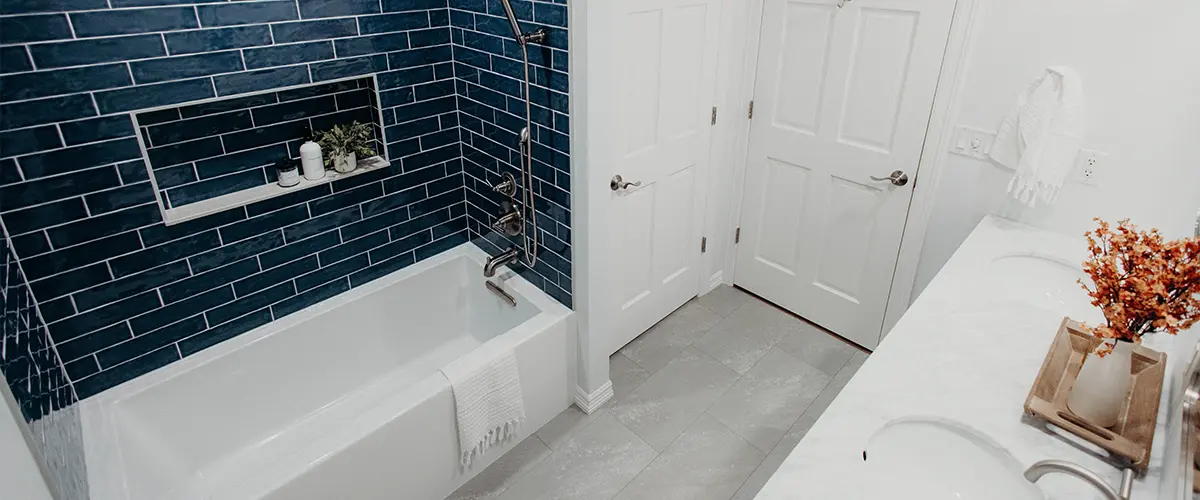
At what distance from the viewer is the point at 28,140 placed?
64.3 inches

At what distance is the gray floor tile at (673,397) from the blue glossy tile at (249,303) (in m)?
1.35

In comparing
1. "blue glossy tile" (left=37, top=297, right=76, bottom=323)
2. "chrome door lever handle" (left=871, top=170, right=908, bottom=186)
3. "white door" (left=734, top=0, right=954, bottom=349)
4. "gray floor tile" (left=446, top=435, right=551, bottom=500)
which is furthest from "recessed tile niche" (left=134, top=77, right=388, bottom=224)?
"chrome door lever handle" (left=871, top=170, right=908, bottom=186)

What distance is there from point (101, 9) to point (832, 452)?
2143 millimetres

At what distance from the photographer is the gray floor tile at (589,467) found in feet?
7.02

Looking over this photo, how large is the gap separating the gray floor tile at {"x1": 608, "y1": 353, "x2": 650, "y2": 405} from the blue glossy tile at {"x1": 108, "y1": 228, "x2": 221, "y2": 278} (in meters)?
1.59

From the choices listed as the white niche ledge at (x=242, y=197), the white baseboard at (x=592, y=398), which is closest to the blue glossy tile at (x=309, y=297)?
the white niche ledge at (x=242, y=197)

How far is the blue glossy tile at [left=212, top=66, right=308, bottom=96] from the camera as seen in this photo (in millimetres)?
1920

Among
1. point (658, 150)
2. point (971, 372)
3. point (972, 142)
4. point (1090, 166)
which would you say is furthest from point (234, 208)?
point (1090, 166)

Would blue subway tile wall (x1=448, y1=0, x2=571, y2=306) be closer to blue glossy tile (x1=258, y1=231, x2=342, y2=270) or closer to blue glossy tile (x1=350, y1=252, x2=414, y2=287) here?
blue glossy tile (x1=350, y1=252, x2=414, y2=287)

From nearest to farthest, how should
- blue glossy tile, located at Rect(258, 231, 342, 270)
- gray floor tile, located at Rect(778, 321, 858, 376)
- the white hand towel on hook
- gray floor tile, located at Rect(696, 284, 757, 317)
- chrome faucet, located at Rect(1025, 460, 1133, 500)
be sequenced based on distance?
1. chrome faucet, located at Rect(1025, 460, 1133, 500)
2. the white hand towel on hook
3. blue glossy tile, located at Rect(258, 231, 342, 270)
4. gray floor tile, located at Rect(778, 321, 858, 376)
5. gray floor tile, located at Rect(696, 284, 757, 317)

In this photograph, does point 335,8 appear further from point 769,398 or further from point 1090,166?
point 1090,166

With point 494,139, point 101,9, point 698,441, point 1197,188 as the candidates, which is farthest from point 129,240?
point 1197,188

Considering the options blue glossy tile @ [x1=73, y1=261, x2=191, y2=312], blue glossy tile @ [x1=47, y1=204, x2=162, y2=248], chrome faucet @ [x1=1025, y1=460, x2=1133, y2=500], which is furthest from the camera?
blue glossy tile @ [x1=73, y1=261, x2=191, y2=312]

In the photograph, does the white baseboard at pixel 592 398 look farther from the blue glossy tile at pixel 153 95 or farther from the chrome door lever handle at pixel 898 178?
the blue glossy tile at pixel 153 95
